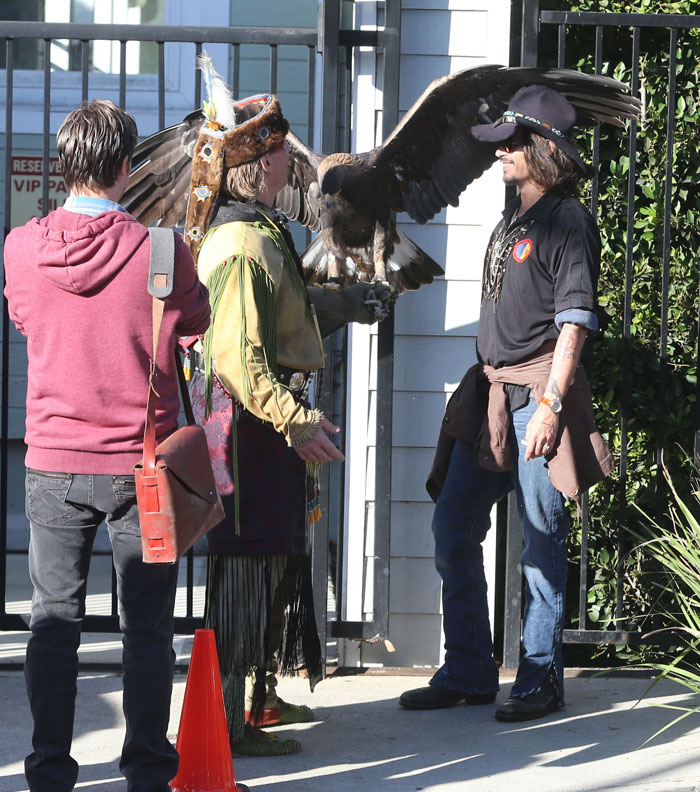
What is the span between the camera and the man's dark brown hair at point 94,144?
2674 mm

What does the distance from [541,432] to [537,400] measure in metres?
0.17

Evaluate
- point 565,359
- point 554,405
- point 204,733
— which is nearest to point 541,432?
point 554,405

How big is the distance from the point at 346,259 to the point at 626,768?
2.04m

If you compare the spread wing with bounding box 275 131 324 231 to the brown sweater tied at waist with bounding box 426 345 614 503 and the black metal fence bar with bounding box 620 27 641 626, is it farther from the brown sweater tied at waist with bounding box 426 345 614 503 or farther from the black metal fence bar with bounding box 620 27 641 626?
the black metal fence bar with bounding box 620 27 641 626

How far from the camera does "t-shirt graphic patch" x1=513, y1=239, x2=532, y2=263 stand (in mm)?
3639

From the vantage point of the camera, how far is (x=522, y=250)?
12.0ft

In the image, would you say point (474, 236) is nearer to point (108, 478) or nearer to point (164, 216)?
point (164, 216)

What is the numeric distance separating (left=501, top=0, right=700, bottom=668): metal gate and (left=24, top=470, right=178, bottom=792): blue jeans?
1.90 m

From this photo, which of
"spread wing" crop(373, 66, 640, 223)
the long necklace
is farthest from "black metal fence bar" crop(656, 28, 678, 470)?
the long necklace

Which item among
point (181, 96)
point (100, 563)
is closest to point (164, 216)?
point (181, 96)

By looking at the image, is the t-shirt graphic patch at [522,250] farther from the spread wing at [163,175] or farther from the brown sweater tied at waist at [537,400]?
the spread wing at [163,175]

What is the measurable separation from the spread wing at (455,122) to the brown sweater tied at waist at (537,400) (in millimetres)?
747

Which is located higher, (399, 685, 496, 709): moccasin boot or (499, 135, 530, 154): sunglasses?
(499, 135, 530, 154): sunglasses

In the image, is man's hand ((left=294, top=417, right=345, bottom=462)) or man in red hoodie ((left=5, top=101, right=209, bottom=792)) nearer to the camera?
man in red hoodie ((left=5, top=101, right=209, bottom=792))
